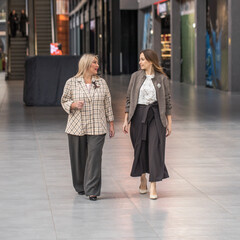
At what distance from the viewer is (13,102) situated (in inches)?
948

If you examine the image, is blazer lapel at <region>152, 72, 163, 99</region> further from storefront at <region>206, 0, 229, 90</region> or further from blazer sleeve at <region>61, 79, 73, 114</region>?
storefront at <region>206, 0, 229, 90</region>

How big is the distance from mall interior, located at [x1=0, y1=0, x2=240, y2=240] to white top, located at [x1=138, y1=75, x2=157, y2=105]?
1.08 meters

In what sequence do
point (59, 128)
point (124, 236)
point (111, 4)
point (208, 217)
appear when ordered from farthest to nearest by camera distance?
1. point (111, 4)
2. point (59, 128)
3. point (208, 217)
4. point (124, 236)

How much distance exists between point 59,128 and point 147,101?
8.01 m

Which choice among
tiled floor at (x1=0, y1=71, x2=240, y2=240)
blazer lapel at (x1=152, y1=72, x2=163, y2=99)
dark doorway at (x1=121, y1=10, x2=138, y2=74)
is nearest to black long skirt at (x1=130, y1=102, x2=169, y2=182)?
blazer lapel at (x1=152, y1=72, x2=163, y2=99)

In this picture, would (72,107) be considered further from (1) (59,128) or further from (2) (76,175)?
(1) (59,128)

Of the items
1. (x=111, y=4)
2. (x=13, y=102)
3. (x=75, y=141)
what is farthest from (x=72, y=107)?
(x=111, y=4)

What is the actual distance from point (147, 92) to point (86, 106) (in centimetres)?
68

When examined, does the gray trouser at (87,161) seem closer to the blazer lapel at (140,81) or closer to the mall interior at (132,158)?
the mall interior at (132,158)

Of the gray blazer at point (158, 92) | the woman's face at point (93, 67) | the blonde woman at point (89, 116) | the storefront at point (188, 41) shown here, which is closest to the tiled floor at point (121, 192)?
the blonde woman at point (89, 116)

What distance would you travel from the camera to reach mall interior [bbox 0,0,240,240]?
22.4 ft

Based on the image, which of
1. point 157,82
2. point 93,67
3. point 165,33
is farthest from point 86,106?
point 165,33

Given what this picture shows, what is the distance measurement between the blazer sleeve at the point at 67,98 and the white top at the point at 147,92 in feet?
2.50

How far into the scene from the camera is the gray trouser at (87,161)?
8.01 m
